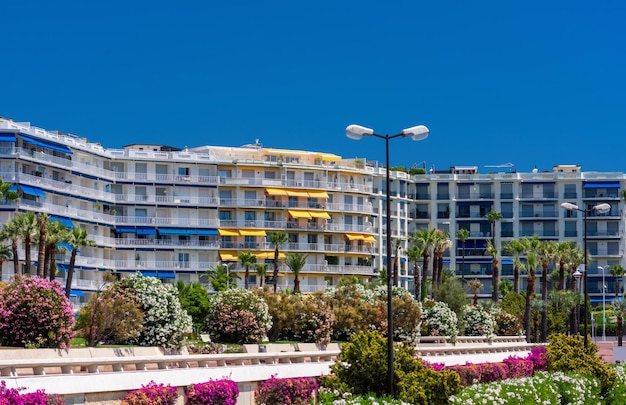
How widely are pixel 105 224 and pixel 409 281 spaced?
39109 mm

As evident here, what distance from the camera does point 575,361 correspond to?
132ft

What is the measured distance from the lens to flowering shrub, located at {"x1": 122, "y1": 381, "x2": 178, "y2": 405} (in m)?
24.4

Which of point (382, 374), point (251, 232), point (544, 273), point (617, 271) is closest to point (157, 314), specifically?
point (382, 374)

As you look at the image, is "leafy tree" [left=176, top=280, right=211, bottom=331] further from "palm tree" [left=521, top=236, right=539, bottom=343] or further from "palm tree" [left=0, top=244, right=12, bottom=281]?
"palm tree" [left=521, top=236, right=539, bottom=343]

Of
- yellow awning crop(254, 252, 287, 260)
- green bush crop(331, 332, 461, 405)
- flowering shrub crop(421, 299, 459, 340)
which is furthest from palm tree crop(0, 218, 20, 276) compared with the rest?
green bush crop(331, 332, 461, 405)

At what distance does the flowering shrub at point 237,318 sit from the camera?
142 feet

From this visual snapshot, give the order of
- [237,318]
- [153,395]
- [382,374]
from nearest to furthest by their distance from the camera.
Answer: [153,395]
[382,374]
[237,318]

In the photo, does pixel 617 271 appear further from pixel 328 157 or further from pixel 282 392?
pixel 282 392

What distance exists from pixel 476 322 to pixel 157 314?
39254 mm

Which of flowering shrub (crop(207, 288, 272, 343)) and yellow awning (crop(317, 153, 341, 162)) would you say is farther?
yellow awning (crop(317, 153, 341, 162))

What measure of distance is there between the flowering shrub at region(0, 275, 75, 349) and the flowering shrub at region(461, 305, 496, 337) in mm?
44303

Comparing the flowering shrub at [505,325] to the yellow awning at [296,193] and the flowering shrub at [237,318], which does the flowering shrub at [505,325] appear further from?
the flowering shrub at [237,318]

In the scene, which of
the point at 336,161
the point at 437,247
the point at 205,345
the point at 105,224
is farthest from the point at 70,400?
the point at 336,161

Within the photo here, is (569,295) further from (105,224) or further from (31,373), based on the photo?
(31,373)
